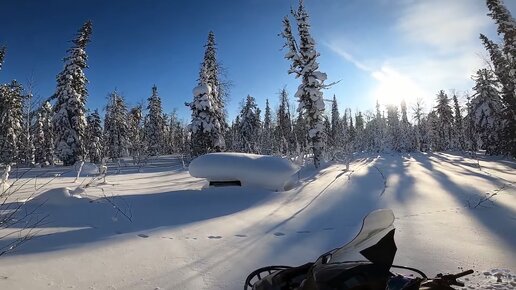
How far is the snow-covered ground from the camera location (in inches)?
189

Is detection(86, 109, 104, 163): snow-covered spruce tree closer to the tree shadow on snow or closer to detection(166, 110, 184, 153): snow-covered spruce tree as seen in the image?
detection(166, 110, 184, 153): snow-covered spruce tree

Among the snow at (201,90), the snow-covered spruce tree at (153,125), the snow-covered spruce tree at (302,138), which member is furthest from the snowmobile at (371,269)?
the snow-covered spruce tree at (153,125)

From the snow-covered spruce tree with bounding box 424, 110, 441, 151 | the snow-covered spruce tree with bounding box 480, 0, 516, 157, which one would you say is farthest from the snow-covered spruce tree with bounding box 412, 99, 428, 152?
the snow-covered spruce tree with bounding box 480, 0, 516, 157

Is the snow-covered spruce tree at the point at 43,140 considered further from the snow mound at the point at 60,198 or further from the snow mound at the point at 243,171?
the snow mound at the point at 60,198

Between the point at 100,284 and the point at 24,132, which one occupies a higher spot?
the point at 24,132

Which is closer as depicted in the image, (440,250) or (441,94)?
(440,250)

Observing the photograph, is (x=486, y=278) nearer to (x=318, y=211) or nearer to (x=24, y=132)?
(x=318, y=211)

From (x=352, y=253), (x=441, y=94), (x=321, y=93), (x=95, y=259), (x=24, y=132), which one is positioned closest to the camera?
(x=352, y=253)

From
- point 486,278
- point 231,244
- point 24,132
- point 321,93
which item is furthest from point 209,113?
point 486,278

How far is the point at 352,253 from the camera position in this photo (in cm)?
245

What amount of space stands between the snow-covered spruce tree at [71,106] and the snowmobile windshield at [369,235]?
120 feet

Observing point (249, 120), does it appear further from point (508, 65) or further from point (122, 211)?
point (122, 211)

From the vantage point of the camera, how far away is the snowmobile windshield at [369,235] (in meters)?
2.27

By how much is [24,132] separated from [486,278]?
44.1 meters
